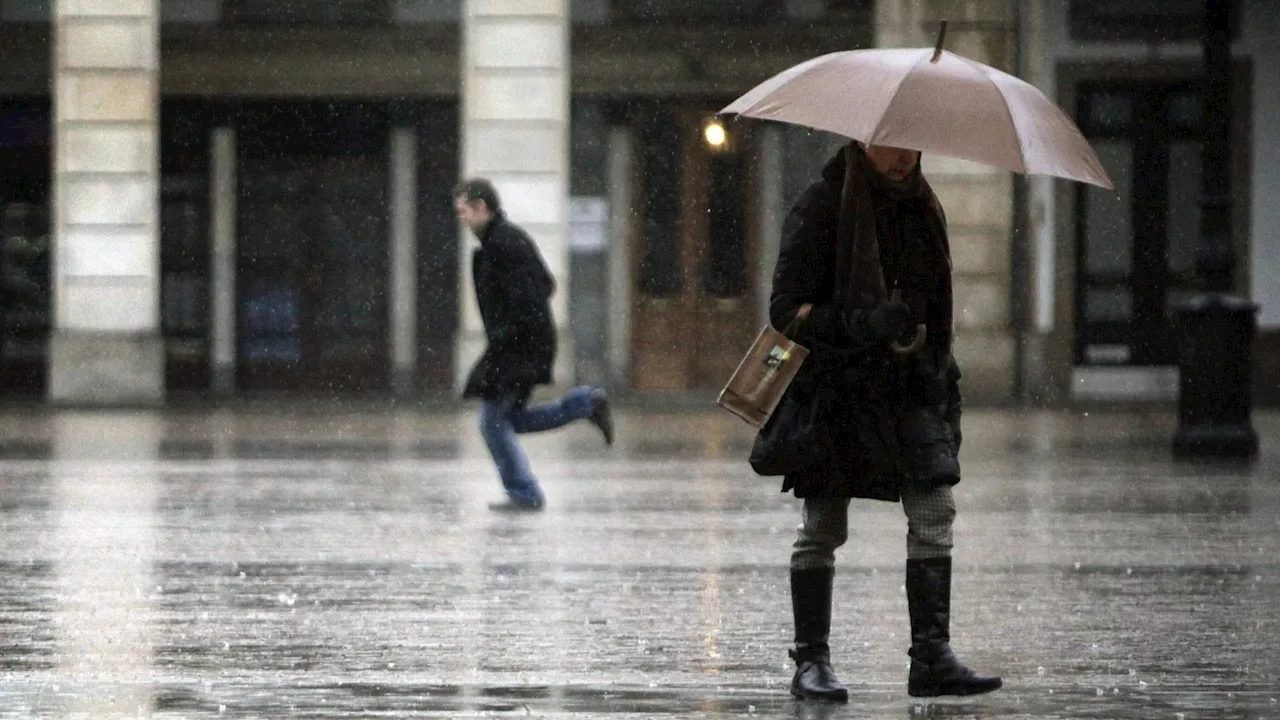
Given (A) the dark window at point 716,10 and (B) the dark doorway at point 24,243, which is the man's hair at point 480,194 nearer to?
(A) the dark window at point 716,10

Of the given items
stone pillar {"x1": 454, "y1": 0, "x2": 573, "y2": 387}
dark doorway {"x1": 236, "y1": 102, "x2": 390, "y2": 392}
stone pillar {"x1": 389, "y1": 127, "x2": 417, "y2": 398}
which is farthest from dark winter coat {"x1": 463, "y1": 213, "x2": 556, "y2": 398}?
dark doorway {"x1": 236, "y1": 102, "x2": 390, "y2": 392}

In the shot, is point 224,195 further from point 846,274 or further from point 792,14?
point 846,274

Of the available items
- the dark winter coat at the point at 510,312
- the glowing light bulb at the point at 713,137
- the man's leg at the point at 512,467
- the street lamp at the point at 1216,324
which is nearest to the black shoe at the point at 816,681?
the man's leg at the point at 512,467

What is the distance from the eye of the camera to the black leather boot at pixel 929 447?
6637 millimetres

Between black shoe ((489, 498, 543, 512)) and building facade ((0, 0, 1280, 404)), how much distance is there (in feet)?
36.4

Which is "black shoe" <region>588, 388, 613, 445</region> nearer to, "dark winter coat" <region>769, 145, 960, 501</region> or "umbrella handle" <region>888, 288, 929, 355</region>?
"dark winter coat" <region>769, 145, 960, 501</region>

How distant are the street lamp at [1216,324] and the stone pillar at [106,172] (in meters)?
Answer: 11.1

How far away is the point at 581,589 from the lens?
9359 millimetres

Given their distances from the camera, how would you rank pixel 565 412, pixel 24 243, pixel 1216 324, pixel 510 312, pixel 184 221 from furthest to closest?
pixel 184 221, pixel 24 243, pixel 1216 324, pixel 565 412, pixel 510 312

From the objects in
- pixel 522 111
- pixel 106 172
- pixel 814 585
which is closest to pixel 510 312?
pixel 814 585

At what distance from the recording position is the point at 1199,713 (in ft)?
21.6

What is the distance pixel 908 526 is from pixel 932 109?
112cm

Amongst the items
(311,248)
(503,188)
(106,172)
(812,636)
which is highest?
(106,172)

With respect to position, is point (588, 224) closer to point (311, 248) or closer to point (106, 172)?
point (311, 248)
